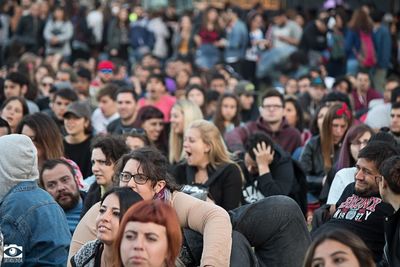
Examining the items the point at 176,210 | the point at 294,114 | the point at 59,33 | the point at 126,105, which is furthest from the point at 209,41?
the point at 176,210

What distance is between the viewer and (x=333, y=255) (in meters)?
5.43

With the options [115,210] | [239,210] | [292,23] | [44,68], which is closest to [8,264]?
[115,210]

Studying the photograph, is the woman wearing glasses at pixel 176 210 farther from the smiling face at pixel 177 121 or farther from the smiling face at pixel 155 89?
the smiling face at pixel 155 89

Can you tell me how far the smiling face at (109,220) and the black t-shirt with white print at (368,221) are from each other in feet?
6.39

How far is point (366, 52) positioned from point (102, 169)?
1272 centimetres

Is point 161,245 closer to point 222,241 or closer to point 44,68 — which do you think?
point 222,241

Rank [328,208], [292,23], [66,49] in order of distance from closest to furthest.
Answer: [328,208]
[292,23]
[66,49]

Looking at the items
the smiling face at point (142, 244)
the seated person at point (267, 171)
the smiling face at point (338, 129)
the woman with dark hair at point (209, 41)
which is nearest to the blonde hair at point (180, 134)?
the seated person at point (267, 171)

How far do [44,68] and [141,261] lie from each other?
1336cm

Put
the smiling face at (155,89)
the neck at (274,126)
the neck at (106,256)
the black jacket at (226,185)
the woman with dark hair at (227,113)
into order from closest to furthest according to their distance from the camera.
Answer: the neck at (106,256) → the black jacket at (226,185) → the neck at (274,126) → the woman with dark hair at (227,113) → the smiling face at (155,89)

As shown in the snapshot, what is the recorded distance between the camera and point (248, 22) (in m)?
25.6

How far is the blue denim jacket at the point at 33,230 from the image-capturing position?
697 centimetres

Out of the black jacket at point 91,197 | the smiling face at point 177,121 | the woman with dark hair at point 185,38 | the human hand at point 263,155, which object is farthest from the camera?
the woman with dark hair at point 185,38

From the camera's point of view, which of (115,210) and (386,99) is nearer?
(115,210)
